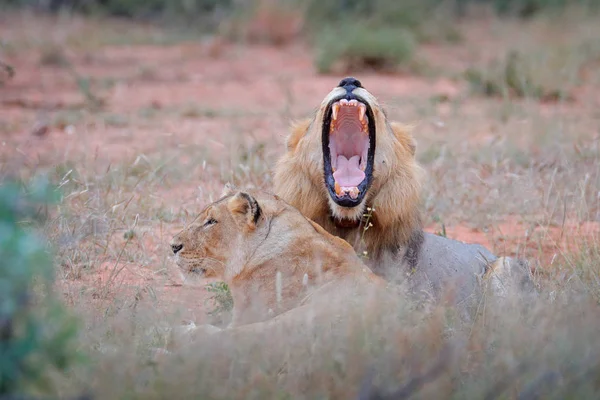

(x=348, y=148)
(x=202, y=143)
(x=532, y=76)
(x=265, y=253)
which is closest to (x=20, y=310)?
(x=265, y=253)

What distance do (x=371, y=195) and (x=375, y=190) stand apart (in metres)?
0.03

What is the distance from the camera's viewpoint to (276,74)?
14.3 metres

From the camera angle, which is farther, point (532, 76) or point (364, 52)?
point (364, 52)

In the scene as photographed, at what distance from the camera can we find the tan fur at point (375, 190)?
17.0 ft

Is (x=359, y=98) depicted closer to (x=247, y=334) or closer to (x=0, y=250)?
(x=247, y=334)

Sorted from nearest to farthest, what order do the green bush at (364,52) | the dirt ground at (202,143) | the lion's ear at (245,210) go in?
the lion's ear at (245,210) < the dirt ground at (202,143) < the green bush at (364,52)

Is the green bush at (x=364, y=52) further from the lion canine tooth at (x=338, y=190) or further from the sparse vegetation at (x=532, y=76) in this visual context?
the lion canine tooth at (x=338, y=190)

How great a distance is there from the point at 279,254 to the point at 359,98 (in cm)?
105

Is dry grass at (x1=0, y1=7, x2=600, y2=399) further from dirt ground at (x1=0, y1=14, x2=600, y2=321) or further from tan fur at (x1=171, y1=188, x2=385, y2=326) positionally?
tan fur at (x1=171, y1=188, x2=385, y2=326)

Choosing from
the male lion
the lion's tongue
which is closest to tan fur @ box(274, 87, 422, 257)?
the male lion

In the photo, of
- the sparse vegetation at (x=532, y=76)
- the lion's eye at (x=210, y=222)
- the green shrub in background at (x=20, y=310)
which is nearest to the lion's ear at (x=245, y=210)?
the lion's eye at (x=210, y=222)

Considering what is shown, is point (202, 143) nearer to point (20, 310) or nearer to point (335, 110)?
point (335, 110)

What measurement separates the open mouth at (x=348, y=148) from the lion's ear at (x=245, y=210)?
64 cm

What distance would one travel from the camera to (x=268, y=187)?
22.1ft
